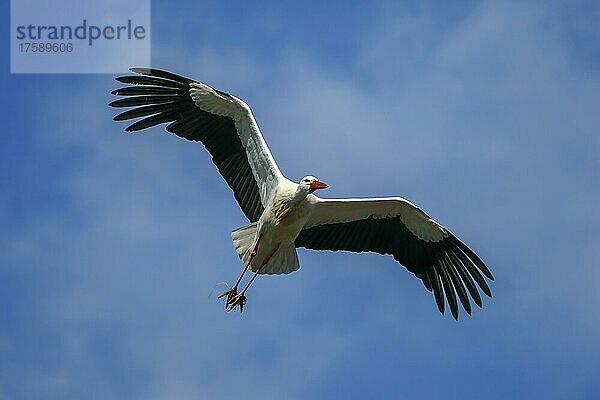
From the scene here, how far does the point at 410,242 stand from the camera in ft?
45.6

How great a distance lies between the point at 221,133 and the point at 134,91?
111cm

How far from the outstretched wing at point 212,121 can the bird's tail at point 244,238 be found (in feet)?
1.11

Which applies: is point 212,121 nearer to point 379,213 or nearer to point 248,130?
point 248,130

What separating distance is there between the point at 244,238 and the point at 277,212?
651mm

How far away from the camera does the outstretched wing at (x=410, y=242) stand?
13500mm

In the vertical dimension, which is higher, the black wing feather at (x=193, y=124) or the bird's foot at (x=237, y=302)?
the black wing feather at (x=193, y=124)

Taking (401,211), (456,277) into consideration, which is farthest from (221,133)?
(456,277)

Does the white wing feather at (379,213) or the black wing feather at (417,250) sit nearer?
the white wing feather at (379,213)

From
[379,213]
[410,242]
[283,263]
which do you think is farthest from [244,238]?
[410,242]

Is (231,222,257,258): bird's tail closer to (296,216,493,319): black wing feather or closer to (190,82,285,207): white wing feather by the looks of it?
(190,82,285,207): white wing feather

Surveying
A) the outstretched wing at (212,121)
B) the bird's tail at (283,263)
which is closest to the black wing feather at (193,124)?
the outstretched wing at (212,121)

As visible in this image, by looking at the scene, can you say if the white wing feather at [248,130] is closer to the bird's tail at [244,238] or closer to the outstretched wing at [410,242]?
the bird's tail at [244,238]

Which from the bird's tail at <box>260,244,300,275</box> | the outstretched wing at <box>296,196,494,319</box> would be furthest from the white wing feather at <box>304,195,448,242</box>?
the bird's tail at <box>260,244,300,275</box>

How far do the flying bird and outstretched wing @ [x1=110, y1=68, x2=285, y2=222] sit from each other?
0.01m
